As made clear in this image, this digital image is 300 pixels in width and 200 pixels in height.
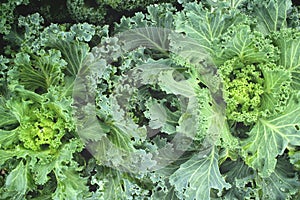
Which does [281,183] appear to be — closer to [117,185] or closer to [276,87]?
[276,87]

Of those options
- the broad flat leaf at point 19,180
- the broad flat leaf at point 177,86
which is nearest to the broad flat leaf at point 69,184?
the broad flat leaf at point 19,180

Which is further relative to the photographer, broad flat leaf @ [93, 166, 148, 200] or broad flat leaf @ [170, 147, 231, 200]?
broad flat leaf @ [93, 166, 148, 200]

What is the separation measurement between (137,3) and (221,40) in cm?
87

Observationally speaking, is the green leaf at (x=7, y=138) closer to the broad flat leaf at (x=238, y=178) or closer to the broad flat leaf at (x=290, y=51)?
the broad flat leaf at (x=238, y=178)

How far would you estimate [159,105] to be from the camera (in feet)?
9.12

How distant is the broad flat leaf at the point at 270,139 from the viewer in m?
2.49

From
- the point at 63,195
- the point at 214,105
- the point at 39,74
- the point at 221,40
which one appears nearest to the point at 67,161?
the point at 63,195

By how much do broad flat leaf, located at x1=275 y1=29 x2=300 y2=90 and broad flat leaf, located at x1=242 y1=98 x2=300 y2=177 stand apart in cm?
16

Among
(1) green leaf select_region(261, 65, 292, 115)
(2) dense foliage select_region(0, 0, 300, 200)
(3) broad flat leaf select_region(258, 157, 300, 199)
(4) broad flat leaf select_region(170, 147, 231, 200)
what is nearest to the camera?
(1) green leaf select_region(261, 65, 292, 115)

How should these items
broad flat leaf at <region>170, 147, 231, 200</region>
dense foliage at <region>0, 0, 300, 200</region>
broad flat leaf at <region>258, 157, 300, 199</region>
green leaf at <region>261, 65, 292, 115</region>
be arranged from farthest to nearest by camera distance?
broad flat leaf at <region>258, 157, 300, 199</region>
broad flat leaf at <region>170, 147, 231, 200</region>
dense foliage at <region>0, 0, 300, 200</region>
green leaf at <region>261, 65, 292, 115</region>

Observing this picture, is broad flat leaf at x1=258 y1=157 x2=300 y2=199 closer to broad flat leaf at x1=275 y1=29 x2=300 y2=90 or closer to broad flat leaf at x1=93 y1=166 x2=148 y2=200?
broad flat leaf at x1=275 y1=29 x2=300 y2=90

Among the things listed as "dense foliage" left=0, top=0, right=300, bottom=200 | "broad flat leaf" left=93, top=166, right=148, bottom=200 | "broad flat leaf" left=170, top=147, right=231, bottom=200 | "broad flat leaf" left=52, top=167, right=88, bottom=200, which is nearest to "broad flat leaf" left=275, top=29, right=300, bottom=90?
"dense foliage" left=0, top=0, right=300, bottom=200

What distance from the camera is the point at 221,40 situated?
8.60 feet

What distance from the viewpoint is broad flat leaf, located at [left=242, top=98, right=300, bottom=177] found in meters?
2.49
